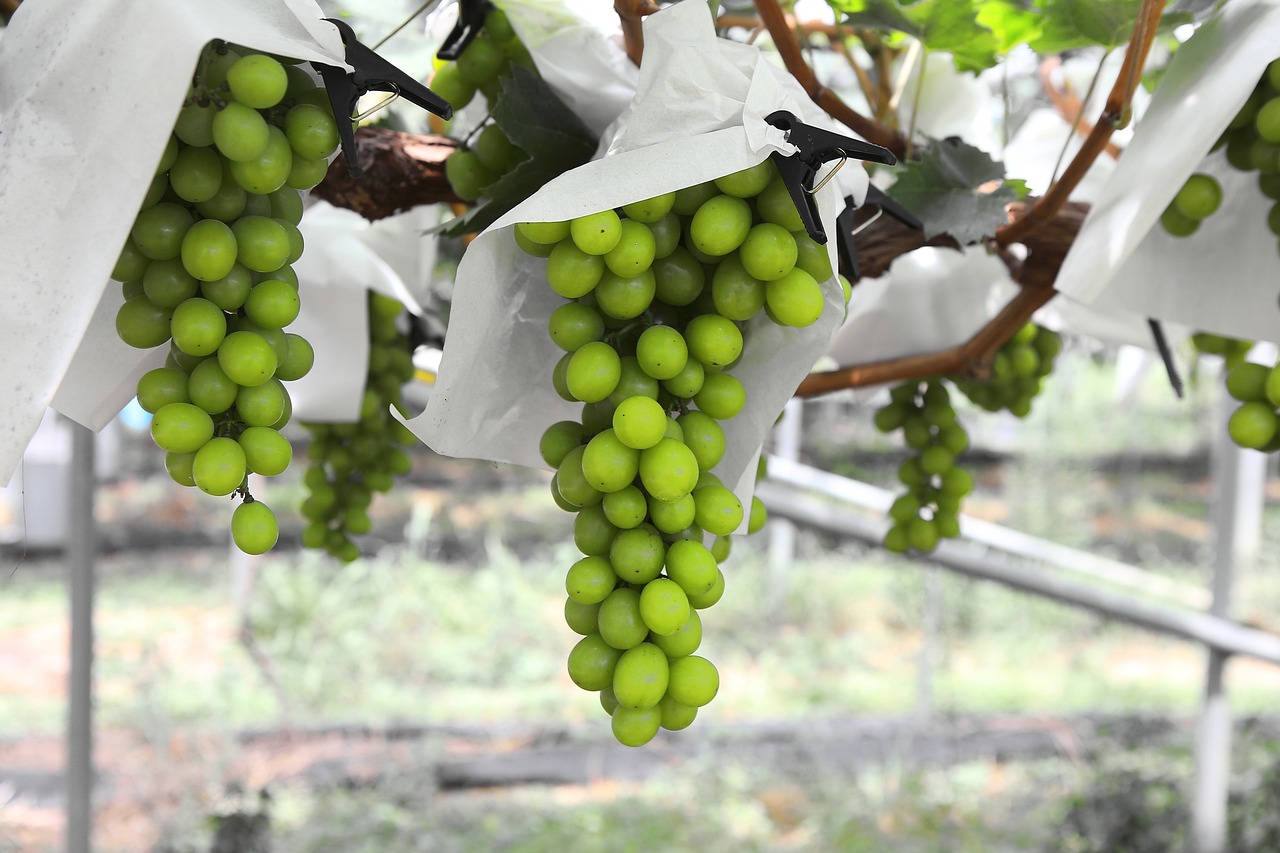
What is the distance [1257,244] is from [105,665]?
135 inches

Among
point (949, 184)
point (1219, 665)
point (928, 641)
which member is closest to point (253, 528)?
point (949, 184)

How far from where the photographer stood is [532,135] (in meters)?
0.42

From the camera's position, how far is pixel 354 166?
0.30 meters

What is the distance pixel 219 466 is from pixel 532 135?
213 mm

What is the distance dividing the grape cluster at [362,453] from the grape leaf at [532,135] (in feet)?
1.07

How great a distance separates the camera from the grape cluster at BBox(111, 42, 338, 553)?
280 millimetres

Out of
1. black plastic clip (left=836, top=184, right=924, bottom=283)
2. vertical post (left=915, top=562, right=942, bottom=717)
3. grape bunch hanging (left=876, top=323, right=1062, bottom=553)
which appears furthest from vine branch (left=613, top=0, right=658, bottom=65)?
vertical post (left=915, top=562, right=942, bottom=717)

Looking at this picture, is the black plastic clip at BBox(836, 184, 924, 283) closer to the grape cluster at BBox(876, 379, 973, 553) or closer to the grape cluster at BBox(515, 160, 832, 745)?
the grape cluster at BBox(515, 160, 832, 745)

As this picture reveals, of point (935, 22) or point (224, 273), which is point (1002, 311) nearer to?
point (935, 22)

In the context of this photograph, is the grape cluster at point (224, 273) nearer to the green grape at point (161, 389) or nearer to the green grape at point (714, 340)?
the green grape at point (161, 389)

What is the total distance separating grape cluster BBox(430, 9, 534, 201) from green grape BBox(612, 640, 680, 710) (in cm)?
24

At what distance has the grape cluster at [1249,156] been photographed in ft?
1.25

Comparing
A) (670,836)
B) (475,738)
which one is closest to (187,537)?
(475,738)

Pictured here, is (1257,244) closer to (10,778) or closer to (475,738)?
(475,738)
